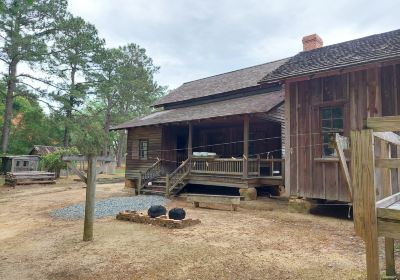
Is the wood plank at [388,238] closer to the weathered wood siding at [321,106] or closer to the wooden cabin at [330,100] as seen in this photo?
the wooden cabin at [330,100]

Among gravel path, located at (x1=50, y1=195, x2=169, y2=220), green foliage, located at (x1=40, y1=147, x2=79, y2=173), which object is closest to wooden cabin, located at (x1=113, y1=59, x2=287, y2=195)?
gravel path, located at (x1=50, y1=195, x2=169, y2=220)

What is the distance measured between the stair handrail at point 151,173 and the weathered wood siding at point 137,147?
1018 millimetres

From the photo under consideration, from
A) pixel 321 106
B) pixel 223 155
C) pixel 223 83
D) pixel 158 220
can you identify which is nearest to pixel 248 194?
pixel 223 155

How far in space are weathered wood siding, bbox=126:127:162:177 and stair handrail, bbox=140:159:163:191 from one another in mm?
1018

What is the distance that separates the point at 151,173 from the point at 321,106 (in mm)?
11591

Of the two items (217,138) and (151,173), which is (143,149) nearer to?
(151,173)

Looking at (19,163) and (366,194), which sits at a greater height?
(366,194)

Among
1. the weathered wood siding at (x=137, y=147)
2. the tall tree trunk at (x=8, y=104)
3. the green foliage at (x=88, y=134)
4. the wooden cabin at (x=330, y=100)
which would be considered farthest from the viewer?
the green foliage at (x=88, y=134)

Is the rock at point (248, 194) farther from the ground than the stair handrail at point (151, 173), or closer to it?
closer to it

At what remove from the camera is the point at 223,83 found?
2172 cm

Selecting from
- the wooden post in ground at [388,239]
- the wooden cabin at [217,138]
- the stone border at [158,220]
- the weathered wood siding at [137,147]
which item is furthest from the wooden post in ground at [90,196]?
the weathered wood siding at [137,147]

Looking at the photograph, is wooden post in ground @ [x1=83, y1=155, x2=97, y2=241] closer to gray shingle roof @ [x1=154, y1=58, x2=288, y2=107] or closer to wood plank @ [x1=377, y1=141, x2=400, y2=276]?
wood plank @ [x1=377, y1=141, x2=400, y2=276]

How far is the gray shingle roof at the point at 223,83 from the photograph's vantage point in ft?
64.1

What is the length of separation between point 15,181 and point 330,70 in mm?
24127
